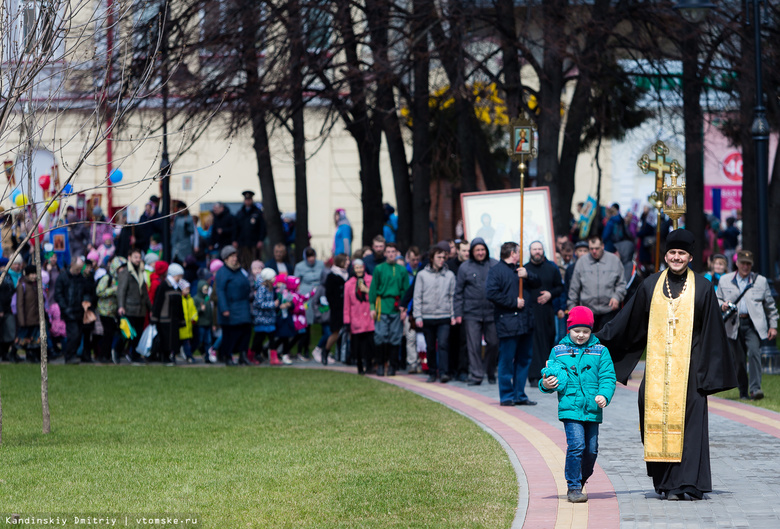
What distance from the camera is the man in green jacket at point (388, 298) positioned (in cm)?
1720

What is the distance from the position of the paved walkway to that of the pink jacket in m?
3.12

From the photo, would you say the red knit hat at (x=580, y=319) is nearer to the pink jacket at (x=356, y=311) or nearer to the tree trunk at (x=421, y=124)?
the pink jacket at (x=356, y=311)

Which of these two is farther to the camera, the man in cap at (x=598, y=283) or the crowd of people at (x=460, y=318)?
the man in cap at (x=598, y=283)

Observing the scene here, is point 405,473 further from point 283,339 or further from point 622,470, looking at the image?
point 283,339

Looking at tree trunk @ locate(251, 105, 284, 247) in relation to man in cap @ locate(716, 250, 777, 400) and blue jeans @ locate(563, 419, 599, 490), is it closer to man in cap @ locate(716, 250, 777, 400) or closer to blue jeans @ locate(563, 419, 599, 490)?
man in cap @ locate(716, 250, 777, 400)

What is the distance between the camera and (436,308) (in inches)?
651

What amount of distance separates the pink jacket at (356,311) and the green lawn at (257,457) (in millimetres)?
1312

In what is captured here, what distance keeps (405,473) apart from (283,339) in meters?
11.1

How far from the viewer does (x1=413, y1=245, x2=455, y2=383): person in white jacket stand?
16.5m

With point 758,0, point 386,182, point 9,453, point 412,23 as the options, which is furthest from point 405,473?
point 386,182

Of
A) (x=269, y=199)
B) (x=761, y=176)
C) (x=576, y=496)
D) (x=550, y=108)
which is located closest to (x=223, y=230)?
(x=269, y=199)

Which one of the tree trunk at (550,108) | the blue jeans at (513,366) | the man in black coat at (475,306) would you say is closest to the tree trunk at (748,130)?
the tree trunk at (550,108)

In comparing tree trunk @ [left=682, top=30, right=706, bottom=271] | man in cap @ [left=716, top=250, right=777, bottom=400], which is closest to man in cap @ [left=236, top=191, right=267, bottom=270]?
tree trunk @ [left=682, top=30, right=706, bottom=271]

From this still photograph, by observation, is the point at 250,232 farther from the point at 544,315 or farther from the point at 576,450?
the point at 576,450
